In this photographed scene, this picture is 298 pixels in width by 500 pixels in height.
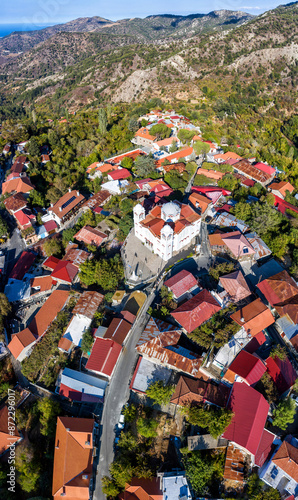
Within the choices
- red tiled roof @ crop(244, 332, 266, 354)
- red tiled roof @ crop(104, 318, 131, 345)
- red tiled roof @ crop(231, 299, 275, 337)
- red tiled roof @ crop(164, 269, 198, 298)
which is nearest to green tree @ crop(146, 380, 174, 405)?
red tiled roof @ crop(104, 318, 131, 345)

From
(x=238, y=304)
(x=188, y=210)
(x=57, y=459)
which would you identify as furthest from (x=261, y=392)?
(x=188, y=210)

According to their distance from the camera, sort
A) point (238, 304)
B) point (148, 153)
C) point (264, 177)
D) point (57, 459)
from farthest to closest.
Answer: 1. point (148, 153)
2. point (264, 177)
3. point (238, 304)
4. point (57, 459)

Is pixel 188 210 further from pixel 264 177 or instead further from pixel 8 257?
pixel 8 257

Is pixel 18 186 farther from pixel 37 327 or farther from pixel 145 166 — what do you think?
pixel 37 327

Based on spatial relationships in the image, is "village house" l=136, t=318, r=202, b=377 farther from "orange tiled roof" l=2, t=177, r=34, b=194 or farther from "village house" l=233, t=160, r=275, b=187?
"orange tiled roof" l=2, t=177, r=34, b=194

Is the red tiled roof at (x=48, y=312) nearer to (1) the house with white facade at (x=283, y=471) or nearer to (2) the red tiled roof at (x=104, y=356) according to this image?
(2) the red tiled roof at (x=104, y=356)

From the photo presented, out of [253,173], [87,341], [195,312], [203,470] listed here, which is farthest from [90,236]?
[253,173]

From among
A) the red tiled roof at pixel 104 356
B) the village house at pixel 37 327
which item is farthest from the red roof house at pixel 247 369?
the village house at pixel 37 327
